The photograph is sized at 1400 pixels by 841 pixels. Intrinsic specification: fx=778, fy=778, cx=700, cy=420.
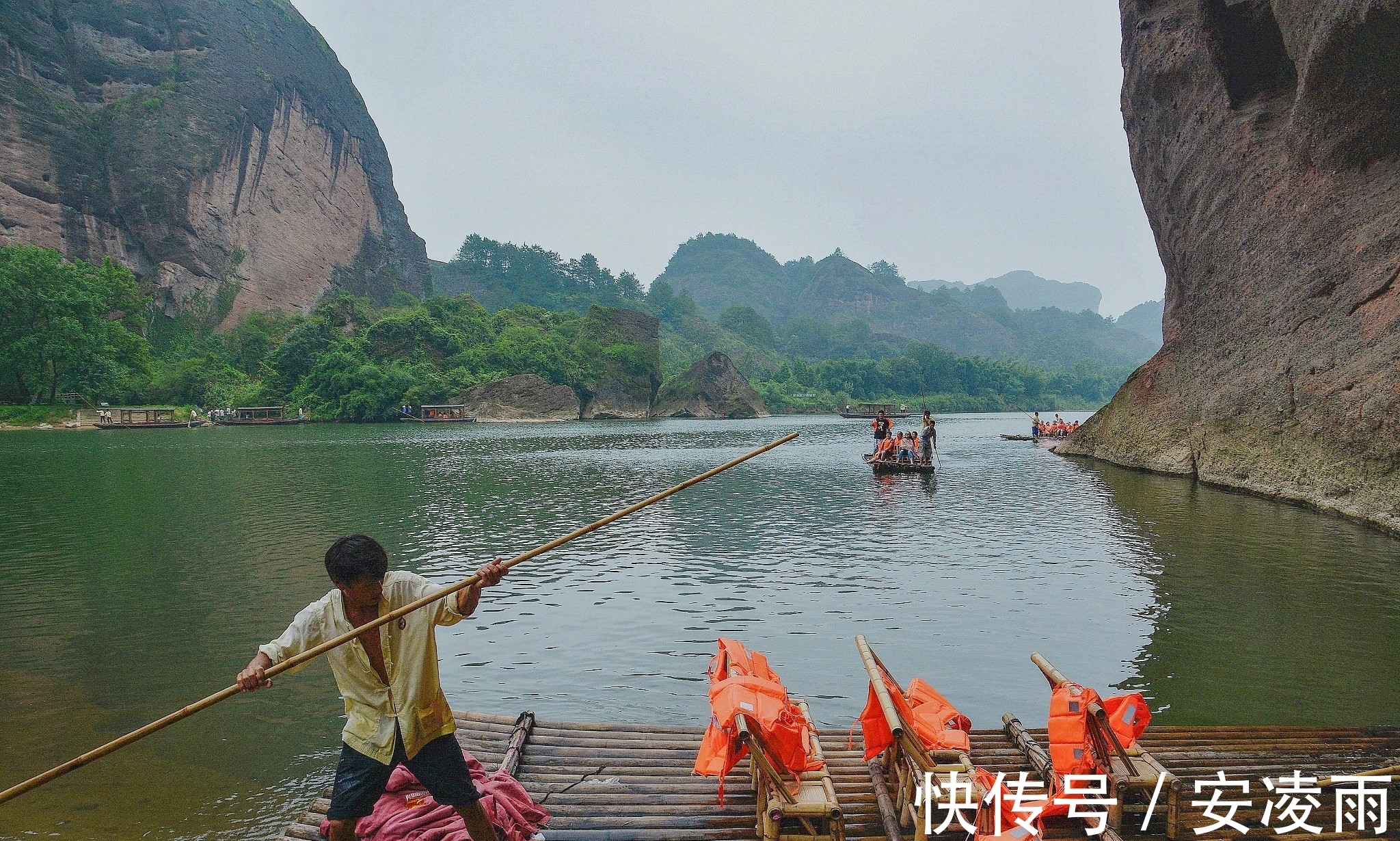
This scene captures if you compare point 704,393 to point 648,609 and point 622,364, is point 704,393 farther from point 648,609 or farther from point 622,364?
point 648,609

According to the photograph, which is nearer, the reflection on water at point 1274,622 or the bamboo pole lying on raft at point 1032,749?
the bamboo pole lying on raft at point 1032,749

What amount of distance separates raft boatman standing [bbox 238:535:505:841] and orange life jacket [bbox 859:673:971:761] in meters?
2.70

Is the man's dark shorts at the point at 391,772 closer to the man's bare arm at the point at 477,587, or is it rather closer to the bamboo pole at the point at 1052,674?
the man's bare arm at the point at 477,587

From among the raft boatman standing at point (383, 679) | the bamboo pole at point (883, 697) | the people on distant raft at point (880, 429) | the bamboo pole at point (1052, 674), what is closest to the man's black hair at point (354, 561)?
the raft boatman standing at point (383, 679)

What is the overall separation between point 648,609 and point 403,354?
84.1 m

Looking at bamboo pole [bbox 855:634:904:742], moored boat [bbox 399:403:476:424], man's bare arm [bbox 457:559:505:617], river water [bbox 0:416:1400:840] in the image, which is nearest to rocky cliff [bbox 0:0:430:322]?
moored boat [bbox 399:403:476:424]

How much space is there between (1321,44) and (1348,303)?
20.2ft

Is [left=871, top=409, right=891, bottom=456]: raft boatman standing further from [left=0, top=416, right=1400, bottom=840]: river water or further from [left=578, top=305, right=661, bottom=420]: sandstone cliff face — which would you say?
[left=578, top=305, right=661, bottom=420]: sandstone cliff face

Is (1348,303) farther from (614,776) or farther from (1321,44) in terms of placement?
(614,776)

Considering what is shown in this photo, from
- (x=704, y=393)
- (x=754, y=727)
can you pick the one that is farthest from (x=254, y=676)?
(x=704, y=393)

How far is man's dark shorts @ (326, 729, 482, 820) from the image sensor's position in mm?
4285

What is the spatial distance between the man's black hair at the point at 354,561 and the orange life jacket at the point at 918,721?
3232mm

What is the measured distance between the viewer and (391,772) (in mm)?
4352

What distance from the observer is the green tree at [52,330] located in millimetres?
58531
